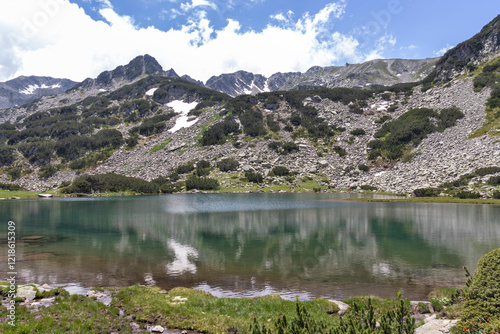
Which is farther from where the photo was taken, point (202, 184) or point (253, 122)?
point (253, 122)

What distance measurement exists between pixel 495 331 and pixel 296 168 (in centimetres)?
12031

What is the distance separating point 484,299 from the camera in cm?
837

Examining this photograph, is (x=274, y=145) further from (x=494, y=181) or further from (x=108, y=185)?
(x=494, y=181)

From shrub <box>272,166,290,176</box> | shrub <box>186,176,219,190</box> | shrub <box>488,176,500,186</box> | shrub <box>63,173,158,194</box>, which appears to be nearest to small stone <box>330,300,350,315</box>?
shrub <box>488,176,500,186</box>

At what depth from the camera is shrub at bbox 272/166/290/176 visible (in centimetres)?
12244

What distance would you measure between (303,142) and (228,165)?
137 ft

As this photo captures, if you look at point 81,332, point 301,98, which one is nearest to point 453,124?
point 301,98

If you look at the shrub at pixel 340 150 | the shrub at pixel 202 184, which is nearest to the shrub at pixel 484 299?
the shrub at pixel 202 184

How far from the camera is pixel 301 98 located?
176 metres

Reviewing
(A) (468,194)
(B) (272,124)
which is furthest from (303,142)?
(A) (468,194)

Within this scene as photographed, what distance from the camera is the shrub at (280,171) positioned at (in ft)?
402

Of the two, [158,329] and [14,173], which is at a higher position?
[14,173]

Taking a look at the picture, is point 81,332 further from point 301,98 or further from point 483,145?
point 301,98

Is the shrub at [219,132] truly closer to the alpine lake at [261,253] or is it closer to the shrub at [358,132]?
the shrub at [358,132]
